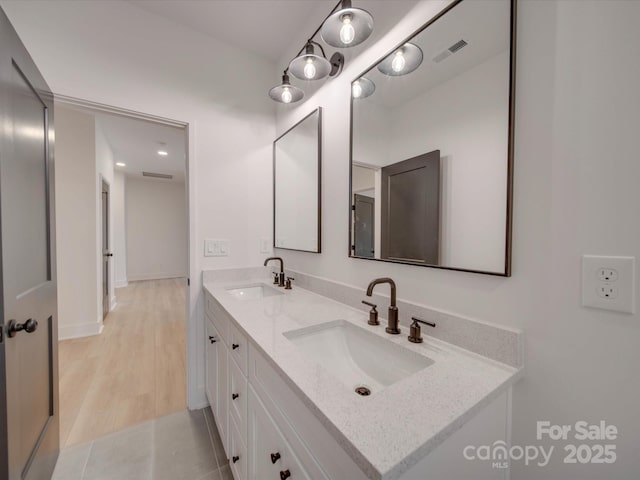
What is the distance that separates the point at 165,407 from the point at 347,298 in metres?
1.64

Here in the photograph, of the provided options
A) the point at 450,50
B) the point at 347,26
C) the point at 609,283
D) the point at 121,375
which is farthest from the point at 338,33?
the point at 121,375

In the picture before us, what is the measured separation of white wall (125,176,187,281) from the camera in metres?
6.23

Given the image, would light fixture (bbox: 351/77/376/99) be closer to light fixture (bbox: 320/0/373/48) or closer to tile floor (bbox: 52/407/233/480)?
light fixture (bbox: 320/0/373/48)

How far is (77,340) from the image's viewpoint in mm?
2986

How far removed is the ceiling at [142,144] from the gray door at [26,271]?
1.42 metres

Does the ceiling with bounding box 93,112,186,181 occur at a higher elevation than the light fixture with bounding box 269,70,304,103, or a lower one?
higher

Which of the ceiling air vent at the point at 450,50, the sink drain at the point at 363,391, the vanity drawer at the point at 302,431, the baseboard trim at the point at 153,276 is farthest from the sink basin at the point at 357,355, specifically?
the baseboard trim at the point at 153,276

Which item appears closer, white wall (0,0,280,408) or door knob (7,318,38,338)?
door knob (7,318,38,338)

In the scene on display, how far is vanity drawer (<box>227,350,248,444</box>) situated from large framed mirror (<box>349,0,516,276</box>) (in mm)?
788

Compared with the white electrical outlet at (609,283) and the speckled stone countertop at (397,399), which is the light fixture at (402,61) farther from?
the speckled stone countertop at (397,399)

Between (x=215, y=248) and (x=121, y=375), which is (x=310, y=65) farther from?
(x=121, y=375)

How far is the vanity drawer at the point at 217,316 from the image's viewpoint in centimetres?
132

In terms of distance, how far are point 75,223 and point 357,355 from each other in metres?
3.64

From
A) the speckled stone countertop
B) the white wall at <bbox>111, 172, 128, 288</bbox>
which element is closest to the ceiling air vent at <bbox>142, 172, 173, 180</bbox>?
the white wall at <bbox>111, 172, 128, 288</bbox>
